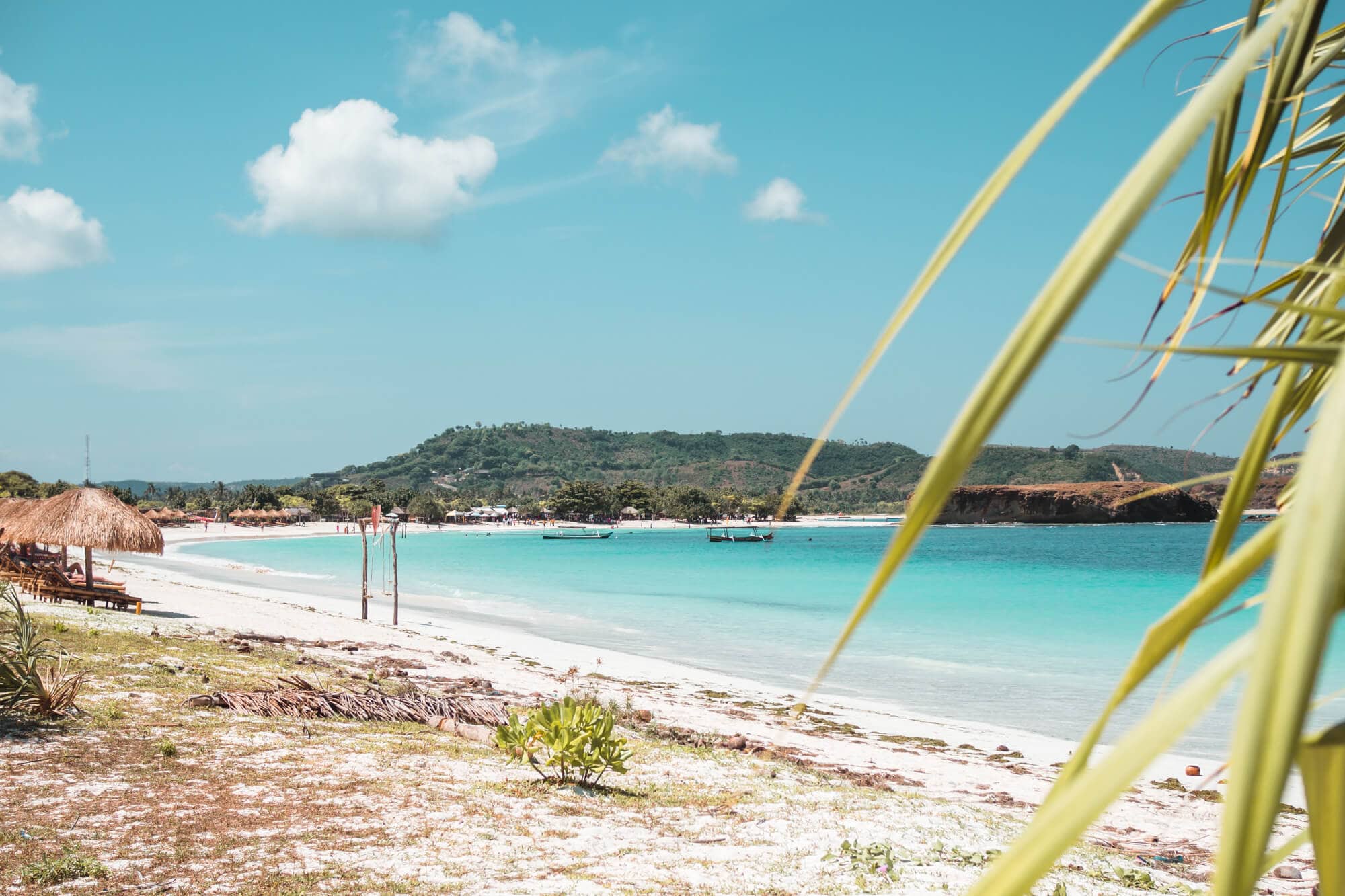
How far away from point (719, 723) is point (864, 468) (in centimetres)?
14149

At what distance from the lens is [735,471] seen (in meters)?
154

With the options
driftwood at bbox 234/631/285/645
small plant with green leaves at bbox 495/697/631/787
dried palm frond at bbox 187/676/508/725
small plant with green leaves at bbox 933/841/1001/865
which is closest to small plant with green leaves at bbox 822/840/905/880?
small plant with green leaves at bbox 933/841/1001/865

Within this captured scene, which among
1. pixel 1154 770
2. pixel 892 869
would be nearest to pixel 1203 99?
pixel 892 869

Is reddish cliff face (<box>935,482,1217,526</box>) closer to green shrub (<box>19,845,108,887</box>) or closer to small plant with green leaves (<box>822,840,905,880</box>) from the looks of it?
small plant with green leaves (<box>822,840,905,880</box>)

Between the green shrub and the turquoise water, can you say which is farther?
the turquoise water

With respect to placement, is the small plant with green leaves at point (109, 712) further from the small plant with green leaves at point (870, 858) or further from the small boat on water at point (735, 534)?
the small boat on water at point (735, 534)

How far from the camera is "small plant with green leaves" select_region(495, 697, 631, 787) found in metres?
5.89

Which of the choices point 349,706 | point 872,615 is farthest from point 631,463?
point 349,706

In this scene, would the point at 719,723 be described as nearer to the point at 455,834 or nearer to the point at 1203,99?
the point at 455,834

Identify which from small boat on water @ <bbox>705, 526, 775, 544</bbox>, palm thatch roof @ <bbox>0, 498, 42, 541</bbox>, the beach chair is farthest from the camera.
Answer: small boat on water @ <bbox>705, 526, 775, 544</bbox>

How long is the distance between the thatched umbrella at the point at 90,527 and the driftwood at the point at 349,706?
9693 mm

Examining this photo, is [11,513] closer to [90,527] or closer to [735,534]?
[90,527]

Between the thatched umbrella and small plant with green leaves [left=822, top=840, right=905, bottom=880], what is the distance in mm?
14740

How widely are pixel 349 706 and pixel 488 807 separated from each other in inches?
111
